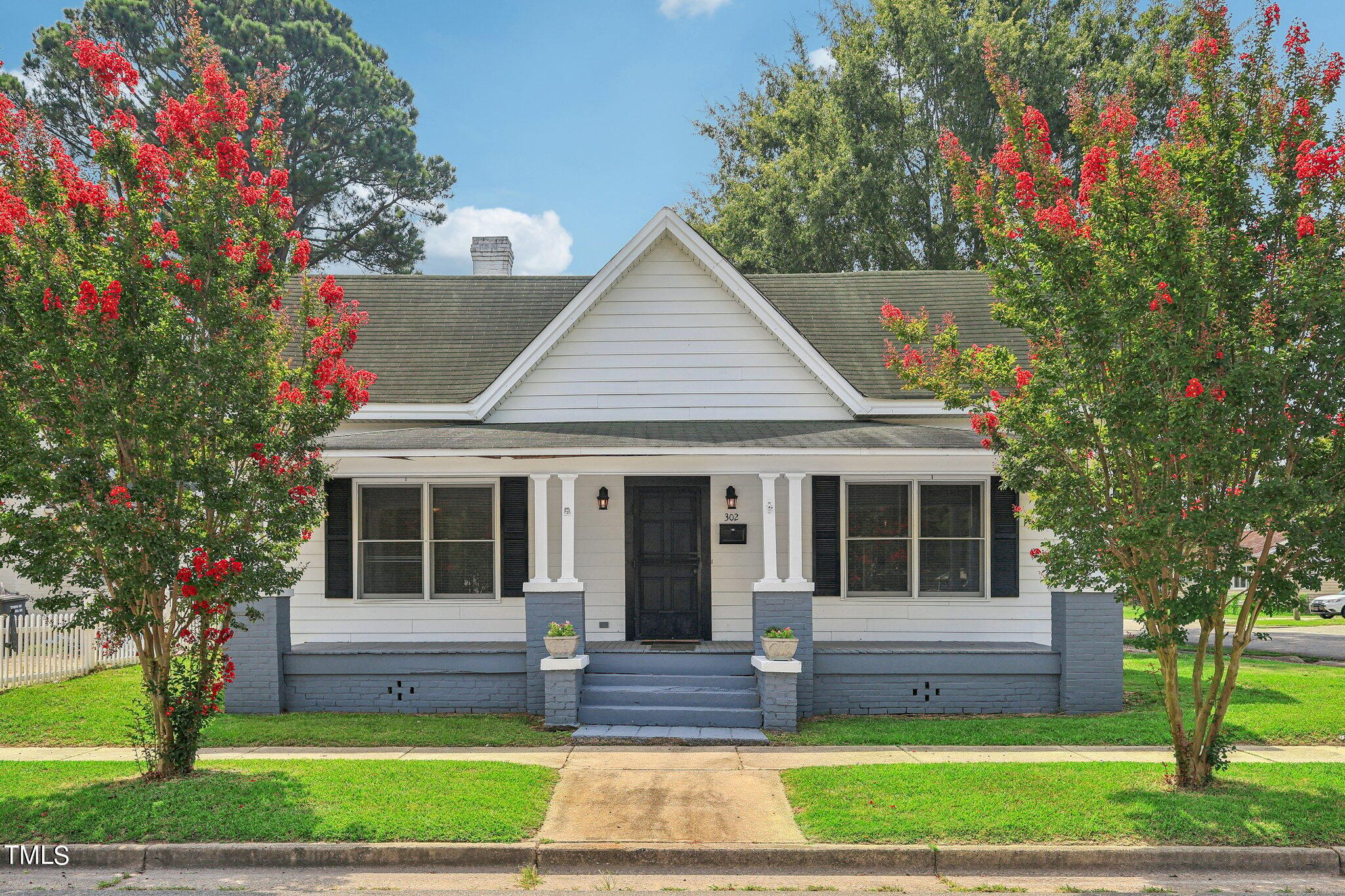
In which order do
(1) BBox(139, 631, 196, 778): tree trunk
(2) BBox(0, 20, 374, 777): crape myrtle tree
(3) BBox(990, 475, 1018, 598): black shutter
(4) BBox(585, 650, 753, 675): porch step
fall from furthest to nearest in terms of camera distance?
(3) BBox(990, 475, 1018, 598): black shutter
(4) BBox(585, 650, 753, 675): porch step
(1) BBox(139, 631, 196, 778): tree trunk
(2) BBox(0, 20, 374, 777): crape myrtle tree

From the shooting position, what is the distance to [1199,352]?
725 centimetres

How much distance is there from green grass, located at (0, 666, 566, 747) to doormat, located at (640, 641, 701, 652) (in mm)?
1889

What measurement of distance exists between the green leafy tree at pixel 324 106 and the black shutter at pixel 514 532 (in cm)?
2541

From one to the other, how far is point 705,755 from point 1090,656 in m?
5.01

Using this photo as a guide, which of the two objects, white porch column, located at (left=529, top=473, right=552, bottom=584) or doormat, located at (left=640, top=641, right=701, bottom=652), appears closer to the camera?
white porch column, located at (left=529, top=473, right=552, bottom=584)

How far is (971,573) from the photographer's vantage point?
13.1m

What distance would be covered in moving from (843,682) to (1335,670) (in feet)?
29.3

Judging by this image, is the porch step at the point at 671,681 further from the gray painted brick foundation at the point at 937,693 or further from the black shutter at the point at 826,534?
the black shutter at the point at 826,534

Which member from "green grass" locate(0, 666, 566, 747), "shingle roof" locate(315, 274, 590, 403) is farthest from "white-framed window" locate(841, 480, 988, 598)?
"shingle roof" locate(315, 274, 590, 403)

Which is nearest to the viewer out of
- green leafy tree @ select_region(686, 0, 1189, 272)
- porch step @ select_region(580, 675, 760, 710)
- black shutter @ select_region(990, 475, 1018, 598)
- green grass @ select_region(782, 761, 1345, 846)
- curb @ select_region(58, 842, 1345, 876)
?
curb @ select_region(58, 842, 1345, 876)

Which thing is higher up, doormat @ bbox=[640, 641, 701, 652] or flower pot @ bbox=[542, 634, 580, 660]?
flower pot @ bbox=[542, 634, 580, 660]

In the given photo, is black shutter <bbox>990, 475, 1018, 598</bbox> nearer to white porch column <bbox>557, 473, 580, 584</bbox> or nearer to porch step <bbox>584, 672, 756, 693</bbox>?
porch step <bbox>584, 672, 756, 693</bbox>

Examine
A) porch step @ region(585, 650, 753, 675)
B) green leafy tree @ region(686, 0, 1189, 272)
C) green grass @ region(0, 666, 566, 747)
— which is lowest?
green grass @ region(0, 666, 566, 747)

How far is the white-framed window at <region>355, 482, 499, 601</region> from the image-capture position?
13.2 m
